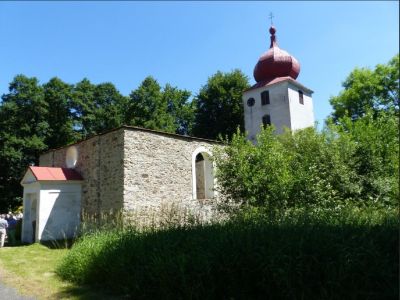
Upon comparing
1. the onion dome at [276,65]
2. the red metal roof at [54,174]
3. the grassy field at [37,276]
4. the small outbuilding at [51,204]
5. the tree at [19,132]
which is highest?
the onion dome at [276,65]

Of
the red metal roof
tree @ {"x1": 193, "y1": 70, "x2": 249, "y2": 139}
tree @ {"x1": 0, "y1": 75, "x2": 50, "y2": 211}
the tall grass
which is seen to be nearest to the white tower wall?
tree @ {"x1": 193, "y1": 70, "x2": 249, "y2": 139}

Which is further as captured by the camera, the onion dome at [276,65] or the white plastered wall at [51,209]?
the onion dome at [276,65]

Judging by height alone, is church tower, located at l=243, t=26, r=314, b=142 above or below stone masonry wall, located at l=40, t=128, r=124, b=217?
above

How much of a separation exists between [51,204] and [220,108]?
62.5ft

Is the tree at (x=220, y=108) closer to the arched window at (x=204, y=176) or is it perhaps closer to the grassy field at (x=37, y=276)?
the arched window at (x=204, y=176)

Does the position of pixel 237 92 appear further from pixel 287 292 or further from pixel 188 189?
pixel 287 292

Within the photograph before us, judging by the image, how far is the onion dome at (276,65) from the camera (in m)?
26.0

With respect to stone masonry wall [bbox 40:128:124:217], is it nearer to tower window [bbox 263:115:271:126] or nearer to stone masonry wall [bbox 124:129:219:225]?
stone masonry wall [bbox 124:129:219:225]

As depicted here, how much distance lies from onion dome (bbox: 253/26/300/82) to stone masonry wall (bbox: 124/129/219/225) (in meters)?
13.2

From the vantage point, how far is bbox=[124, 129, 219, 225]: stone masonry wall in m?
13.0

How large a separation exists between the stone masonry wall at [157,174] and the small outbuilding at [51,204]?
3.03 meters

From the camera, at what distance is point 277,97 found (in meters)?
24.9

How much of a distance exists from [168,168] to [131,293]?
8.67 meters

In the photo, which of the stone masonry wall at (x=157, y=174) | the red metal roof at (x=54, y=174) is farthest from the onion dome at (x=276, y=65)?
the red metal roof at (x=54, y=174)
